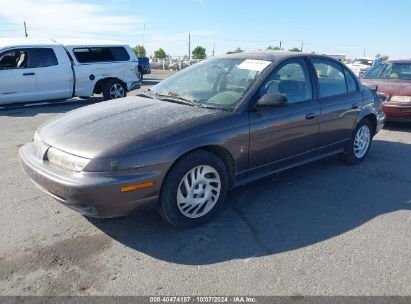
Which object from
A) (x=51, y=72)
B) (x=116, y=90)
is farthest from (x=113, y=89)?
(x=51, y=72)

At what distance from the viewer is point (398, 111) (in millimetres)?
7895

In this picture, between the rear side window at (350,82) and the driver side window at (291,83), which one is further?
the rear side window at (350,82)

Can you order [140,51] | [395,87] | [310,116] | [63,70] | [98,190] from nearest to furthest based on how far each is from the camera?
[98,190]
[310,116]
[395,87]
[63,70]
[140,51]

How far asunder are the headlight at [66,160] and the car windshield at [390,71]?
8140mm

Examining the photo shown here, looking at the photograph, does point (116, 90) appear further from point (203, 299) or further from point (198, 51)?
point (198, 51)

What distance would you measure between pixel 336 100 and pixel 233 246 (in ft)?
8.61

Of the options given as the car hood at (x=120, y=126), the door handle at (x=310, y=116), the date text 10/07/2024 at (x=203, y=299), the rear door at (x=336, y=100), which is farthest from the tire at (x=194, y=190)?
the rear door at (x=336, y=100)

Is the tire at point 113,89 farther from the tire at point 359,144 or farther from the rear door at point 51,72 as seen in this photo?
the tire at point 359,144

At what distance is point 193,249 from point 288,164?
1.74 meters

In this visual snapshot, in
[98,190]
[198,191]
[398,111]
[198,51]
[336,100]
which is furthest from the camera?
[198,51]

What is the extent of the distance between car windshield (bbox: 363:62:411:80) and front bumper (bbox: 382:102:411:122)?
125 centimetres

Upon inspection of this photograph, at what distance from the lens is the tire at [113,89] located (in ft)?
37.0

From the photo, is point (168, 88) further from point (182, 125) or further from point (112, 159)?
point (112, 159)

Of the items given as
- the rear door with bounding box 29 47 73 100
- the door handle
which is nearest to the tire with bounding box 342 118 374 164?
the door handle
